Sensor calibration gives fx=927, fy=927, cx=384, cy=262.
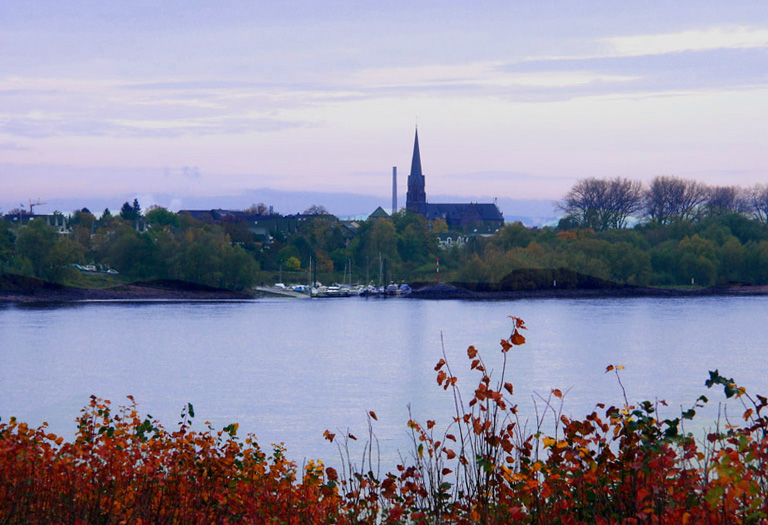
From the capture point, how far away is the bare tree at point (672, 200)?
101531mm

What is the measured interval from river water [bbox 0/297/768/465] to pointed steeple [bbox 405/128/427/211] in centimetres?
9617

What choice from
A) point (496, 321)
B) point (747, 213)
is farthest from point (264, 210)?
point (496, 321)

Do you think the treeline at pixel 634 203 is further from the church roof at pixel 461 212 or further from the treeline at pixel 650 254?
the church roof at pixel 461 212

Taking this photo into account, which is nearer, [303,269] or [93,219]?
[303,269]

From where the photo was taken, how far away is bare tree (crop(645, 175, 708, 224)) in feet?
333

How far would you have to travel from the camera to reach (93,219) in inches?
4840

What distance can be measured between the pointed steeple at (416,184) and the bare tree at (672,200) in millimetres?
70056

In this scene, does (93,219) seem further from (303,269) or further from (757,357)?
(757,357)

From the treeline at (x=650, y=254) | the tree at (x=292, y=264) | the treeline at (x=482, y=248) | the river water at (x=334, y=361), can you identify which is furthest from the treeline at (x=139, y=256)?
the treeline at (x=650, y=254)

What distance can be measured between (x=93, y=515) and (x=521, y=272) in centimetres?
8821

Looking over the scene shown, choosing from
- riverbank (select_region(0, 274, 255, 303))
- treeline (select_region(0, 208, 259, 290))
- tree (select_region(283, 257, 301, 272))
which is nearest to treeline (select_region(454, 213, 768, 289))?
tree (select_region(283, 257, 301, 272))

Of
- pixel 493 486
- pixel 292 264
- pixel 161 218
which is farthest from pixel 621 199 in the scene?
pixel 493 486

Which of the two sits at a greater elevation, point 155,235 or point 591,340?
point 155,235

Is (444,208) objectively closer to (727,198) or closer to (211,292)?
(727,198)
